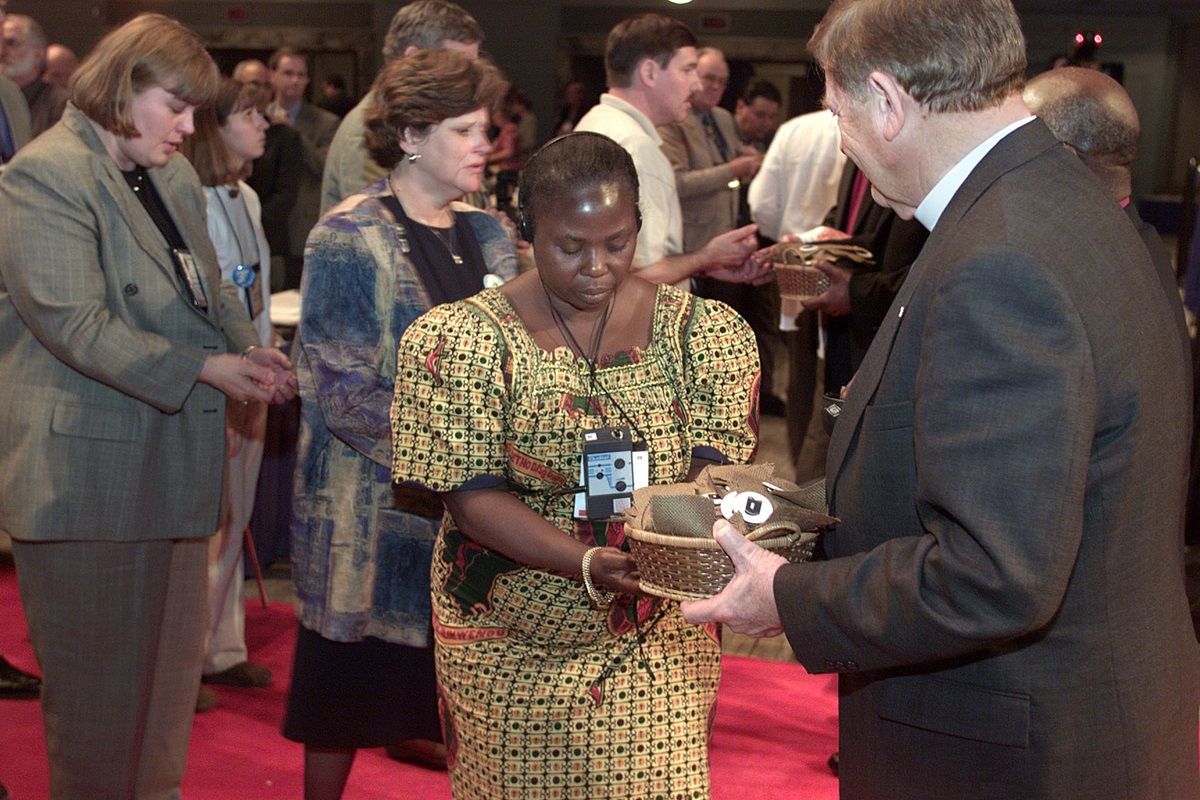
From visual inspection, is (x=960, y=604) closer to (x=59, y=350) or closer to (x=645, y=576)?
(x=645, y=576)

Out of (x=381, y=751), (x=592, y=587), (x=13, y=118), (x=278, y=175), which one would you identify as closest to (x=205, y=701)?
(x=381, y=751)

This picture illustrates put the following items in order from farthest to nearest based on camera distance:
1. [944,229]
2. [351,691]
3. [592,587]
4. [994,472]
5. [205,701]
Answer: [205,701]
[351,691]
[592,587]
[944,229]
[994,472]

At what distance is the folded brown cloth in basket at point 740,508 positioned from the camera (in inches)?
67.9

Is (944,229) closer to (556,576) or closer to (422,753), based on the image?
(556,576)

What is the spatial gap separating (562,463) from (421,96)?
126cm

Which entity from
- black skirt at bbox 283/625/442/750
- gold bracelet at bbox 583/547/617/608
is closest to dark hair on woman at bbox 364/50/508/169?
black skirt at bbox 283/625/442/750

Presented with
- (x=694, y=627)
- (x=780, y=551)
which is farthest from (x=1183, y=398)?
(x=694, y=627)

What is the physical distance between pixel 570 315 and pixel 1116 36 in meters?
17.6

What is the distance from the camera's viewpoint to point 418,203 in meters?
3.03

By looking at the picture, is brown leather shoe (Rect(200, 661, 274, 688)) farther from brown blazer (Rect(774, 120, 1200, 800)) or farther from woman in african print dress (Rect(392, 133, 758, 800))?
brown blazer (Rect(774, 120, 1200, 800))

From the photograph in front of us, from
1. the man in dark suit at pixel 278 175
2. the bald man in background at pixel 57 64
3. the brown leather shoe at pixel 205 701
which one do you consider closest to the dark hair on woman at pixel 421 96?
the brown leather shoe at pixel 205 701

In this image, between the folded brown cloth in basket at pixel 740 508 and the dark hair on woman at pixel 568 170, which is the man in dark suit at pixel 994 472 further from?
the dark hair on woman at pixel 568 170

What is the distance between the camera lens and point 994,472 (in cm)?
134

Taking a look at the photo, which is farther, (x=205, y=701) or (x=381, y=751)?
(x=205, y=701)
